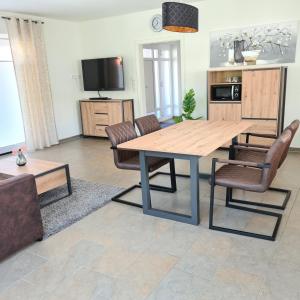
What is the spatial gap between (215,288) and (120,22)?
583cm

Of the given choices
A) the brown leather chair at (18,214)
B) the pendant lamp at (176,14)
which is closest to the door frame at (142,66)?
the pendant lamp at (176,14)

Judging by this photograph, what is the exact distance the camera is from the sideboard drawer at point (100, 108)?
6.68m

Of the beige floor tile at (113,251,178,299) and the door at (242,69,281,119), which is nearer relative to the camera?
the beige floor tile at (113,251,178,299)

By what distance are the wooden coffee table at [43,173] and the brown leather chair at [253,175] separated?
71.7 inches

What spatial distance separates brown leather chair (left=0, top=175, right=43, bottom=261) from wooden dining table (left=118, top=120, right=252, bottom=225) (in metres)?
0.93

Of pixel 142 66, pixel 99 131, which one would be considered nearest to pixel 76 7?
pixel 142 66

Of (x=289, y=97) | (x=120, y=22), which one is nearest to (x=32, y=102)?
(x=120, y=22)

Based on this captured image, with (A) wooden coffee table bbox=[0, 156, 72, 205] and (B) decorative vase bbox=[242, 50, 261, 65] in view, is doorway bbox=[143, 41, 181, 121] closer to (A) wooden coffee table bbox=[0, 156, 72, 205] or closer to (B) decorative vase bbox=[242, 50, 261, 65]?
(B) decorative vase bbox=[242, 50, 261, 65]

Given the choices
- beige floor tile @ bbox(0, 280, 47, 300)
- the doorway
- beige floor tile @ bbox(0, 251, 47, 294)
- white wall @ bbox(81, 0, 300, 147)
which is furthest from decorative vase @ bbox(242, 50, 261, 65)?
beige floor tile @ bbox(0, 280, 47, 300)

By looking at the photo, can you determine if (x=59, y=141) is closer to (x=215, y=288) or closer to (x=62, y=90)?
(x=62, y=90)

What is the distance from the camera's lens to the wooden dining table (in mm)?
2721

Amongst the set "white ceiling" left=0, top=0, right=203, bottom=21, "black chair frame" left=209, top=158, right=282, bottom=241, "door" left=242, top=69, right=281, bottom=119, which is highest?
"white ceiling" left=0, top=0, right=203, bottom=21

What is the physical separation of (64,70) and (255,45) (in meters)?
4.04

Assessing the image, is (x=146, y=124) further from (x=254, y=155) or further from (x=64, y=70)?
(x=64, y=70)
